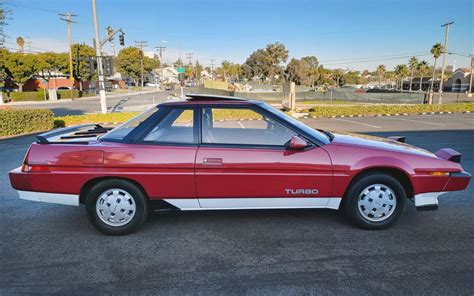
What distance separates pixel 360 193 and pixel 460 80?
9254 centimetres

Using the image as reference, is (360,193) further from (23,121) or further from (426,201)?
(23,121)

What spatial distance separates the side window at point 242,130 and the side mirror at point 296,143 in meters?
0.14

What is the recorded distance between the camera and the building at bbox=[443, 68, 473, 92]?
73.1m

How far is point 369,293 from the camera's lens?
8.37 ft

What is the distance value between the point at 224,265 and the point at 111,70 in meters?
17.4

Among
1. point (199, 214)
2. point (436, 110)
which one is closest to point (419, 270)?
point (199, 214)

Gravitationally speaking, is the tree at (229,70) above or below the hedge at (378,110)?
above

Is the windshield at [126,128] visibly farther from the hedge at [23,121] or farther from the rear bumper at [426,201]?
the hedge at [23,121]

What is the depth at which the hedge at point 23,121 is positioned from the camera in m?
12.6

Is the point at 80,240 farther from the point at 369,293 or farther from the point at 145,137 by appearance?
the point at 369,293

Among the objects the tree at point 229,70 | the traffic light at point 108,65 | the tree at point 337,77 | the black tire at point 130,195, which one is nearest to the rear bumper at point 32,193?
the black tire at point 130,195

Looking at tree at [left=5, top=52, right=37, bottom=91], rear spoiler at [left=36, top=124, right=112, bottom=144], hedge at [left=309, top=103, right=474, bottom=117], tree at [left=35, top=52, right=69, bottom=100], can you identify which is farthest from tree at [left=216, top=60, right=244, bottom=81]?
rear spoiler at [left=36, top=124, right=112, bottom=144]

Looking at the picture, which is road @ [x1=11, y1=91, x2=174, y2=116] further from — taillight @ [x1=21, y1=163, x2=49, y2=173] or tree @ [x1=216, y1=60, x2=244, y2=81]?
tree @ [x1=216, y1=60, x2=244, y2=81]

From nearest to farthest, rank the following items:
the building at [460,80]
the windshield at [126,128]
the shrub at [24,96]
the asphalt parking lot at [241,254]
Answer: the asphalt parking lot at [241,254], the windshield at [126,128], the shrub at [24,96], the building at [460,80]
